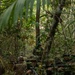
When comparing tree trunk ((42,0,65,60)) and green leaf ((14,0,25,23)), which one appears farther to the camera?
tree trunk ((42,0,65,60))

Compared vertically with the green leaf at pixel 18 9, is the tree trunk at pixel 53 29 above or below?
below

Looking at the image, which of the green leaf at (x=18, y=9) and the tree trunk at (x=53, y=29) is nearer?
the green leaf at (x=18, y=9)

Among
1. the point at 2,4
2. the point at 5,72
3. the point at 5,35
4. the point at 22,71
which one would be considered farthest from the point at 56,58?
the point at 2,4

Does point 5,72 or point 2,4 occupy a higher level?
point 2,4

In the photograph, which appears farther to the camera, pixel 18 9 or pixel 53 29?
pixel 53 29

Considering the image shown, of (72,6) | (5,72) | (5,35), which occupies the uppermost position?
(72,6)

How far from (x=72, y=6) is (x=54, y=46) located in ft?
2.79

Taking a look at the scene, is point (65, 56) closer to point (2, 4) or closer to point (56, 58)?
point (56, 58)

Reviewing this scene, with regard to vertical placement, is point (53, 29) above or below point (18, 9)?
below

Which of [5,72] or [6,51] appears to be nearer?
[5,72]

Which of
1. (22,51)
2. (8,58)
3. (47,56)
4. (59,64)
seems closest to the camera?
(47,56)

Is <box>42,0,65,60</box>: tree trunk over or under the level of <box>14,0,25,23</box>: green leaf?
under

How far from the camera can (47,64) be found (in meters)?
3.60

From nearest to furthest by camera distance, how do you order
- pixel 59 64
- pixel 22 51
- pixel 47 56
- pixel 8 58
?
pixel 47 56, pixel 59 64, pixel 8 58, pixel 22 51
